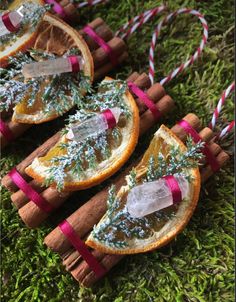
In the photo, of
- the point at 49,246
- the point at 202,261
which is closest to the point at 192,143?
the point at 202,261

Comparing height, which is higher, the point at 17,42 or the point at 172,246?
the point at 17,42

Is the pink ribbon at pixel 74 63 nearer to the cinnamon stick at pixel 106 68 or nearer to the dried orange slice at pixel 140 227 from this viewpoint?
the cinnamon stick at pixel 106 68

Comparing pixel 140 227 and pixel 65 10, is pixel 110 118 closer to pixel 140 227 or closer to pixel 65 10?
pixel 140 227

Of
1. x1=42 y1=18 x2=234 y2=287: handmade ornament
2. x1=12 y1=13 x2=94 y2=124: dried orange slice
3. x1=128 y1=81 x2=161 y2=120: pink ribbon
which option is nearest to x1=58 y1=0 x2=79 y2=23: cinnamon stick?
x1=12 y1=13 x2=94 y2=124: dried orange slice

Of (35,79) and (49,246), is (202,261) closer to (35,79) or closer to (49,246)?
(49,246)

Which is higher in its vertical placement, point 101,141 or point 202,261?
point 101,141

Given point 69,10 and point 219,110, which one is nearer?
point 219,110

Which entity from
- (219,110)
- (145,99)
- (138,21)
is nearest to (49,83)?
(145,99)

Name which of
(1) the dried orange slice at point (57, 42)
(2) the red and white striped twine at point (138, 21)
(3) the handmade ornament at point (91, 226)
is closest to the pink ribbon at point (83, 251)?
(3) the handmade ornament at point (91, 226)
